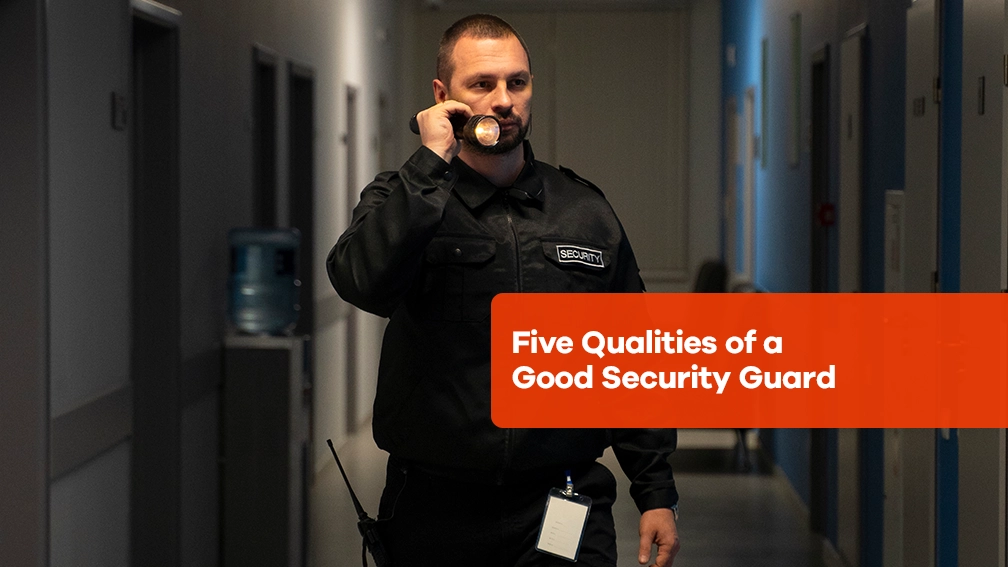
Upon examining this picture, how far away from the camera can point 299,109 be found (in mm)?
7371

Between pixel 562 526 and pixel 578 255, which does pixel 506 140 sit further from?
pixel 562 526

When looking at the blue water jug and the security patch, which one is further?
the blue water jug

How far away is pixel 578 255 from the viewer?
2.18m

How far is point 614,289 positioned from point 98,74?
6.94ft

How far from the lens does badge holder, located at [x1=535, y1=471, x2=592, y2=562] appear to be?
2.13m

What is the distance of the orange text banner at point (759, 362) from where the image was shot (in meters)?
2.19

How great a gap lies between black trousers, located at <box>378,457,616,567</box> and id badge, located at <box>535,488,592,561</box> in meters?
0.02

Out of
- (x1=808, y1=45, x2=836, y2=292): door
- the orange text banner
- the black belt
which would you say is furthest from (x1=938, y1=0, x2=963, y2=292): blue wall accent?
(x1=808, y1=45, x2=836, y2=292): door

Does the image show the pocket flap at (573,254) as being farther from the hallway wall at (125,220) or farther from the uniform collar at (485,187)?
the hallway wall at (125,220)

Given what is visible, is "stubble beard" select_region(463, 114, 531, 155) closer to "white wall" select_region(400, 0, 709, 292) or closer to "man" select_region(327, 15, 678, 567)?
"man" select_region(327, 15, 678, 567)

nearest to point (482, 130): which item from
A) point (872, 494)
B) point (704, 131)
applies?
point (872, 494)

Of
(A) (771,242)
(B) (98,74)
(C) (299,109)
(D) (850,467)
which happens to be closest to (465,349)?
(B) (98,74)

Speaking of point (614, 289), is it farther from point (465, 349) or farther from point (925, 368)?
point (925, 368)

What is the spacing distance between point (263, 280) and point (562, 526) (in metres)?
3.63
